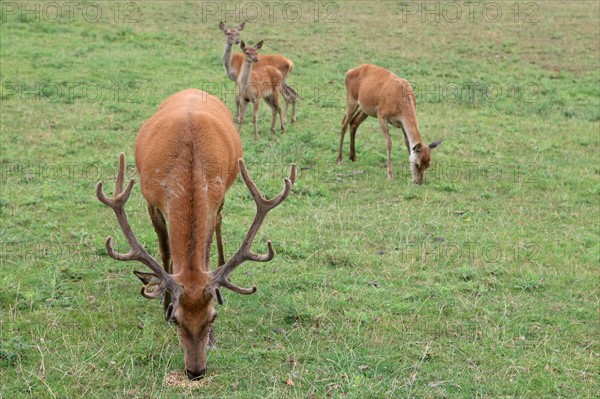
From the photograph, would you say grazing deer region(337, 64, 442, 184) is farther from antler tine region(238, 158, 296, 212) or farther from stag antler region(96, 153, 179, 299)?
stag antler region(96, 153, 179, 299)

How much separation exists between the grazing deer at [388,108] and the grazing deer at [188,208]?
4.51 m

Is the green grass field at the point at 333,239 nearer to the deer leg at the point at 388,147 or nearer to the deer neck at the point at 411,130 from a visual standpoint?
the deer leg at the point at 388,147

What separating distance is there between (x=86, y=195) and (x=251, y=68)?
17.6 feet

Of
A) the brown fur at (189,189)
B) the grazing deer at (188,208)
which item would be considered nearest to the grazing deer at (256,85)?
the brown fur at (189,189)

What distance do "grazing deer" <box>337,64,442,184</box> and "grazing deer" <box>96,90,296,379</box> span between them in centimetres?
451

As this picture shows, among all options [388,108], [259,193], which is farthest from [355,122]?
[259,193]

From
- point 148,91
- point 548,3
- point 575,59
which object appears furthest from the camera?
point 548,3

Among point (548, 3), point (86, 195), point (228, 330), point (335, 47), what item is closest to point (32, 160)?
point (86, 195)

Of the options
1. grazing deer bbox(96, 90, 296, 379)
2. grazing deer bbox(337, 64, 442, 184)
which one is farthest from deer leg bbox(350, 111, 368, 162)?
grazing deer bbox(96, 90, 296, 379)

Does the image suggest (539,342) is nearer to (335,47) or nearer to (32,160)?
(32,160)

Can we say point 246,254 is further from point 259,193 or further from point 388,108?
point 388,108

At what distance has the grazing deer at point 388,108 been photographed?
10.6 meters

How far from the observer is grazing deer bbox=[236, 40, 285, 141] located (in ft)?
43.3

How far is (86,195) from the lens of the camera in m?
9.23
